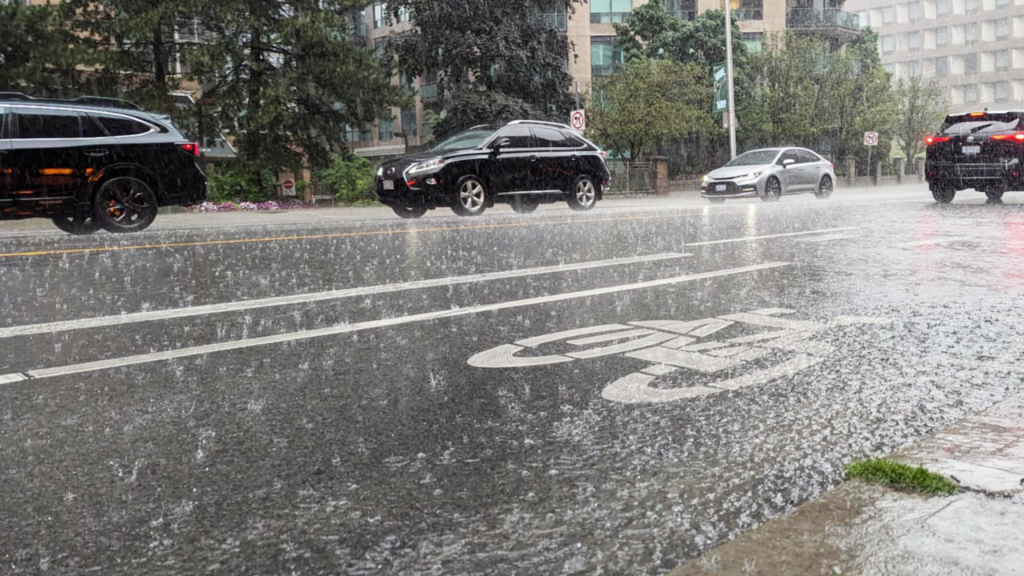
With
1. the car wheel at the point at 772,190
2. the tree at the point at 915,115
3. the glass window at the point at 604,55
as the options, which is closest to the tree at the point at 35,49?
the car wheel at the point at 772,190

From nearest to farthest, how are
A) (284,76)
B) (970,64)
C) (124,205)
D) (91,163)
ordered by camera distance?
1. (91,163)
2. (124,205)
3. (284,76)
4. (970,64)

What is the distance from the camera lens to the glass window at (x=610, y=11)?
54.3 meters

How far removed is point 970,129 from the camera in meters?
18.6

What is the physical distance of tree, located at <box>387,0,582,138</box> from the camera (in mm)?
35094

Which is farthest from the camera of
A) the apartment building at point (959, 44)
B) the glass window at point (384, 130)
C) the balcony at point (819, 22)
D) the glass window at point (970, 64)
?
the glass window at point (970, 64)

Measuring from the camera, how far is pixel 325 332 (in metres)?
5.46

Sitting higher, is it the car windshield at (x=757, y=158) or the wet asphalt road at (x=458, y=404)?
the car windshield at (x=757, y=158)

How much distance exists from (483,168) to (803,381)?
1374 cm

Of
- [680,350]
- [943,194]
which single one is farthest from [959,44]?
[680,350]

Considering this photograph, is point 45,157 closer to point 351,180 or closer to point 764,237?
point 764,237

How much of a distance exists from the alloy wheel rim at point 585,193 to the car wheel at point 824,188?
9966 mm

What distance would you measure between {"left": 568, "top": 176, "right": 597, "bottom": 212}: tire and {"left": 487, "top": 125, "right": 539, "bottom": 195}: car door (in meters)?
1.20

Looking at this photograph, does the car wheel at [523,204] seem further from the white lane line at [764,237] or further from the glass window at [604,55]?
the glass window at [604,55]

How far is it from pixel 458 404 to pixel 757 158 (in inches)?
921
